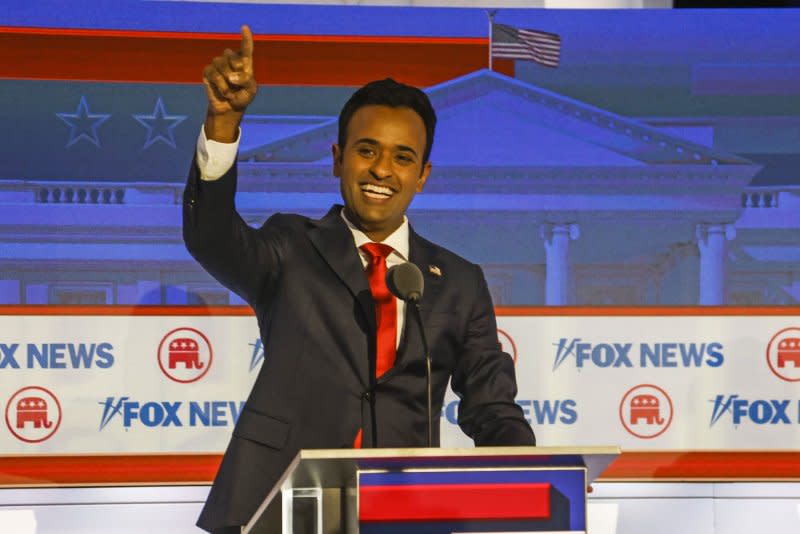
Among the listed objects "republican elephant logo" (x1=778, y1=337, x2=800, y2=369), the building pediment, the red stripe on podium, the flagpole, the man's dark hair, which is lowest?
the red stripe on podium

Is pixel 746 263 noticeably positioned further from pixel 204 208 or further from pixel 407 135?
pixel 204 208

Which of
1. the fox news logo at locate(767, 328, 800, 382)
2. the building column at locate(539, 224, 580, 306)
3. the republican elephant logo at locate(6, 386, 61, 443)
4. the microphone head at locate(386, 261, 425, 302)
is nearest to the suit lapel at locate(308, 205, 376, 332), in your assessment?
the microphone head at locate(386, 261, 425, 302)

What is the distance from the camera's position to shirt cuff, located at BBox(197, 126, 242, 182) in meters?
2.40

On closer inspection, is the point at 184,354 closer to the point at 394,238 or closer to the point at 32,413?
the point at 32,413

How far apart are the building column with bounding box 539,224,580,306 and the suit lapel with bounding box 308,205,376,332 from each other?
1.56m

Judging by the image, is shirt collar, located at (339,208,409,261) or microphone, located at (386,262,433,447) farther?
shirt collar, located at (339,208,409,261)

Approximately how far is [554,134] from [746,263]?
2.62ft

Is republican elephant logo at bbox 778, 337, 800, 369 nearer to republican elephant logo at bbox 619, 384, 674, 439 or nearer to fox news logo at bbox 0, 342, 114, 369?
republican elephant logo at bbox 619, 384, 674, 439

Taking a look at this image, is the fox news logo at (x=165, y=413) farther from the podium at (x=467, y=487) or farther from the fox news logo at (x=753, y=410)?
the podium at (x=467, y=487)

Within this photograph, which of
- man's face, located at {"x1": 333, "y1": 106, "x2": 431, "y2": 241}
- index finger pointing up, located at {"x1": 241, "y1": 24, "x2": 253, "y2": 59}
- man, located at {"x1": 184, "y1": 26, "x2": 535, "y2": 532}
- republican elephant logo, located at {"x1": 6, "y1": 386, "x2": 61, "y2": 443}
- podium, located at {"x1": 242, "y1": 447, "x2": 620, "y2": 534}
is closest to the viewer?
podium, located at {"x1": 242, "y1": 447, "x2": 620, "y2": 534}

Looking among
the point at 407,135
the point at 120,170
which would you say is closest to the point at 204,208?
the point at 407,135

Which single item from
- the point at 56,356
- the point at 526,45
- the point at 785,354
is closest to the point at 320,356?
→ the point at 56,356

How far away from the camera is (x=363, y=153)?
9.35 feet

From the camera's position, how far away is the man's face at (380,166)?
111 inches
